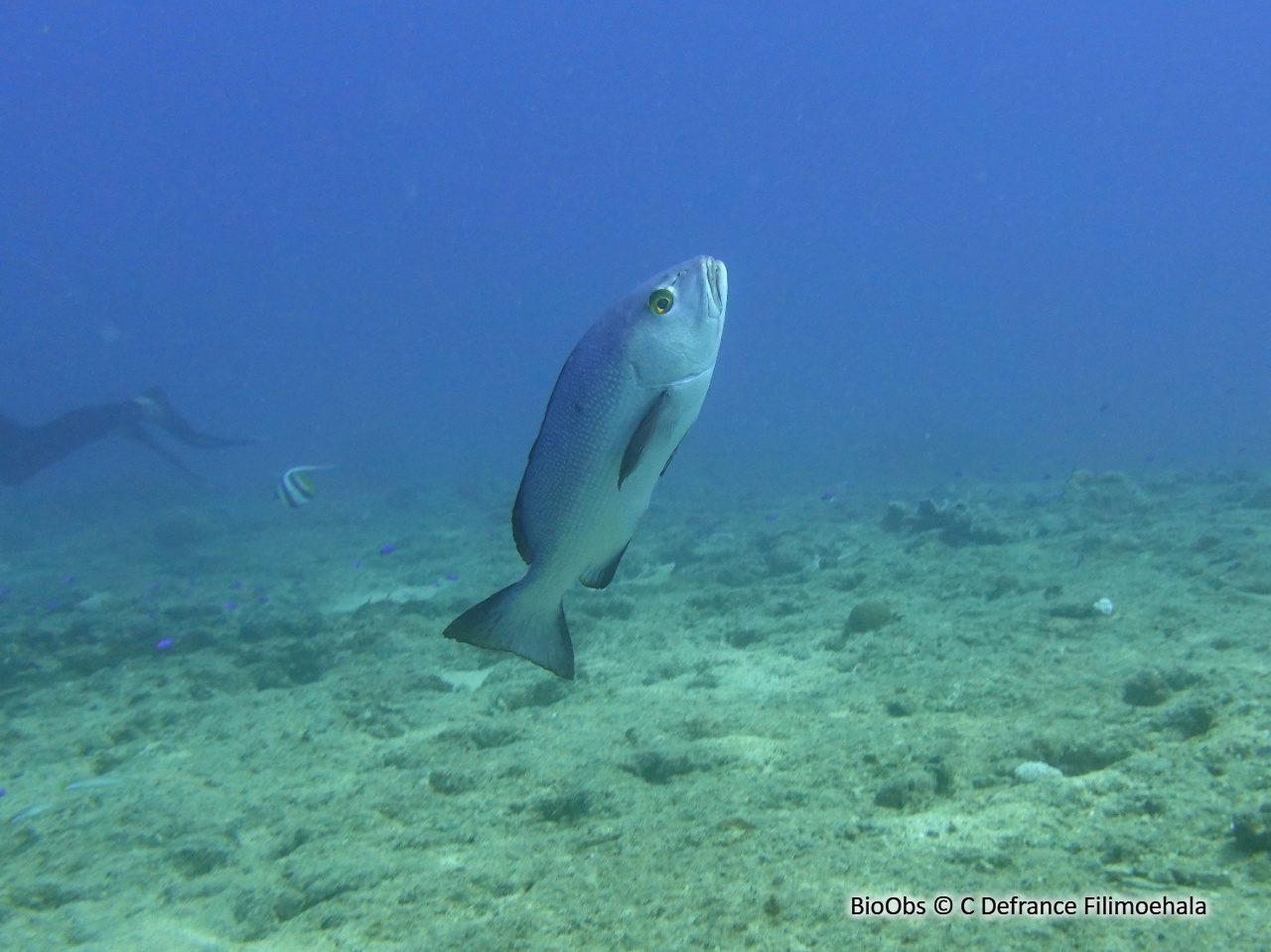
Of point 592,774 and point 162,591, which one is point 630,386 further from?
point 162,591

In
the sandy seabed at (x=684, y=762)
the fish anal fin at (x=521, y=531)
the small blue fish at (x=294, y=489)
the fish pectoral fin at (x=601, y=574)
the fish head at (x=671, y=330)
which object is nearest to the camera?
the fish head at (x=671, y=330)

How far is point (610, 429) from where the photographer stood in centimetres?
178

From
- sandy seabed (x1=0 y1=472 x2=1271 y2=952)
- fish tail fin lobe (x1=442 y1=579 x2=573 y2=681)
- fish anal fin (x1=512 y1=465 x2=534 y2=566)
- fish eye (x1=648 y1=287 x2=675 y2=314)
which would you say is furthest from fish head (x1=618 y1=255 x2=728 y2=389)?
sandy seabed (x1=0 y1=472 x2=1271 y2=952)

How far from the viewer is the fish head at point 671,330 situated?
172 centimetres

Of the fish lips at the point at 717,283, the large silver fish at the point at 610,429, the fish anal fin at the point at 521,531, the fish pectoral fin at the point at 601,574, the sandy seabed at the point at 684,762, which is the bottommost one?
the sandy seabed at the point at 684,762

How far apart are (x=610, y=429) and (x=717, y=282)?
1.59 feet

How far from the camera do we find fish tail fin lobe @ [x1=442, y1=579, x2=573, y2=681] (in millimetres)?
1969

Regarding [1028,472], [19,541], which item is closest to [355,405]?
[19,541]

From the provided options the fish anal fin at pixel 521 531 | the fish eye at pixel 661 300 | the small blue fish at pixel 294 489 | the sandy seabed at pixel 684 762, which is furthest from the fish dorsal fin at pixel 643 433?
the small blue fish at pixel 294 489

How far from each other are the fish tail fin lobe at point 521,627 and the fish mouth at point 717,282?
95cm

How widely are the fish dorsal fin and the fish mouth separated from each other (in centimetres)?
28

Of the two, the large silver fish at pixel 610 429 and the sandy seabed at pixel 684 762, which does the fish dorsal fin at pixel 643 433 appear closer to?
the large silver fish at pixel 610 429

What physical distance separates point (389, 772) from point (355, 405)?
95951 mm

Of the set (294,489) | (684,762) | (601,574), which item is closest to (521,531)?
(601,574)
